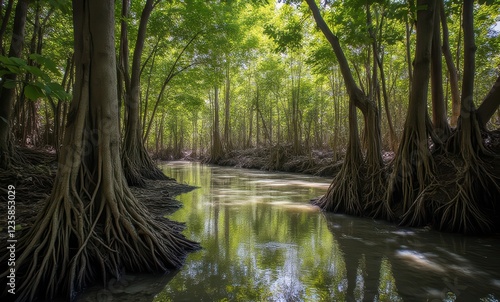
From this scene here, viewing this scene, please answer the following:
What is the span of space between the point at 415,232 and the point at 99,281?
404 centimetres

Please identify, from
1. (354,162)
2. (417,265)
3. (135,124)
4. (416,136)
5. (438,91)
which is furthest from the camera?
(135,124)

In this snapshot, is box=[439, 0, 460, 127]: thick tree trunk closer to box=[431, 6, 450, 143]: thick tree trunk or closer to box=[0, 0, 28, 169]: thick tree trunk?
box=[431, 6, 450, 143]: thick tree trunk

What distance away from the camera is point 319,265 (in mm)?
3020

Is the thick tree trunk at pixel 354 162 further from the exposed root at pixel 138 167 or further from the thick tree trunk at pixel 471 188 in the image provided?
the exposed root at pixel 138 167

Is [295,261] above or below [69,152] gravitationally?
below

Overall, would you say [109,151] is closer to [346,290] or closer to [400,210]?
[346,290]

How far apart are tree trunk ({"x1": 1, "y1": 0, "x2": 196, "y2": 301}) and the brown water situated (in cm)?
23

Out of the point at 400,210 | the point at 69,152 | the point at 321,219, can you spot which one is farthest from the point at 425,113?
the point at 69,152

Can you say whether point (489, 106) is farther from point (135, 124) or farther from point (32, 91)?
point (135, 124)

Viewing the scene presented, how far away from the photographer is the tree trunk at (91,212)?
2365mm

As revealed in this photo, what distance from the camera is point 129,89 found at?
8.38 metres

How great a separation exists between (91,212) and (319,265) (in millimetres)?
2289

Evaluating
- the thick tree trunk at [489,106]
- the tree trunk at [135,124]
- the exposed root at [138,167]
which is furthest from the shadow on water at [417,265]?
the tree trunk at [135,124]

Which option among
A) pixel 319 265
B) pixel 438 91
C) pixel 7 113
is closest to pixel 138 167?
pixel 7 113
